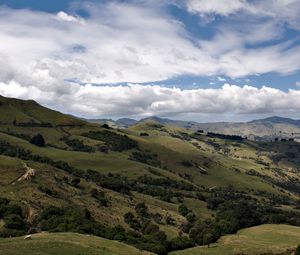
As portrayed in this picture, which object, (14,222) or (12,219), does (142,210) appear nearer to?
(12,219)

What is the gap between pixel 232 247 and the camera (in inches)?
4321

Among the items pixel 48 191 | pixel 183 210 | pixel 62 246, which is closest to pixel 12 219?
pixel 48 191

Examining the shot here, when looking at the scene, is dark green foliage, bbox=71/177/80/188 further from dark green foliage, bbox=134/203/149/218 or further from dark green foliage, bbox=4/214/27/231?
dark green foliage, bbox=4/214/27/231

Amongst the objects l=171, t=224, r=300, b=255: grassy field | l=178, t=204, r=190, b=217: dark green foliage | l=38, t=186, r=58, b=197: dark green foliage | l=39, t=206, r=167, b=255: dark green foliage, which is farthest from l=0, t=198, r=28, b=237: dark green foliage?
l=178, t=204, r=190, b=217: dark green foliage

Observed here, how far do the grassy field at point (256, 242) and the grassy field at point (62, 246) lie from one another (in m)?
35.3

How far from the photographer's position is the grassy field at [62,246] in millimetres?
57475

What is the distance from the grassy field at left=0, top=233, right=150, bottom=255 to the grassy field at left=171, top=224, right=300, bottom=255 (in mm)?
35343

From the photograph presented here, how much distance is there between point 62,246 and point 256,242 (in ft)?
241

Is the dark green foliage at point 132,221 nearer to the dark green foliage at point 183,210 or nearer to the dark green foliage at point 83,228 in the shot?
the dark green foliage at point 83,228

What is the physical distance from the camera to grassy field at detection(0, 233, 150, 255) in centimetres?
5747

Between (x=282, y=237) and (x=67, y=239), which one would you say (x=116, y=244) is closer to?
(x=67, y=239)

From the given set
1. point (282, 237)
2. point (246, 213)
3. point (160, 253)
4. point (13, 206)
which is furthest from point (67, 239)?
point (246, 213)

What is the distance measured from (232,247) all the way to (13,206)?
193 ft

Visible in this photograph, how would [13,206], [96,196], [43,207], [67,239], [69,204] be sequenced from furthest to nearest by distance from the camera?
[96,196]
[69,204]
[43,207]
[13,206]
[67,239]
